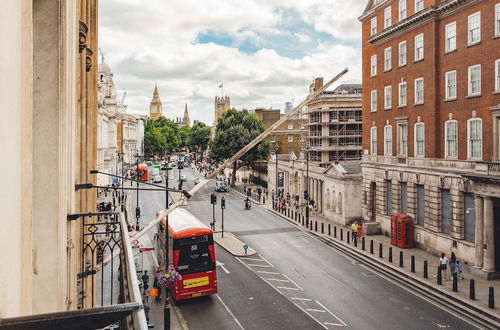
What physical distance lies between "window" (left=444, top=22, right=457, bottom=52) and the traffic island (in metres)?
17.5

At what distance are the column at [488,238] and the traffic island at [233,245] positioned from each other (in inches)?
512

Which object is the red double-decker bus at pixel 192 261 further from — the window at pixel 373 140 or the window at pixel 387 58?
the window at pixel 387 58

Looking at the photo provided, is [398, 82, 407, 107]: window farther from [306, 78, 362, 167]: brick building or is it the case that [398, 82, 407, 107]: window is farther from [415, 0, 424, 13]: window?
[306, 78, 362, 167]: brick building

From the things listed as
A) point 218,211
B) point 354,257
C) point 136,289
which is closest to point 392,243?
point 354,257

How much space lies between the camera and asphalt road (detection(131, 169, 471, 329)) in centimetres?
1605

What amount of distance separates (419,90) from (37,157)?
27.9 meters

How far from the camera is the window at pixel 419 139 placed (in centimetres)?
2791

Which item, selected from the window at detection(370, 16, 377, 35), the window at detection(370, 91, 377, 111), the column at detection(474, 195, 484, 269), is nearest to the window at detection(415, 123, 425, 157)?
the window at detection(370, 91, 377, 111)

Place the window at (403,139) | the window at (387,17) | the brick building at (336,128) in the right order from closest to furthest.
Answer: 1. the window at (403,139)
2. the window at (387,17)
3. the brick building at (336,128)

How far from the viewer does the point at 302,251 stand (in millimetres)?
27578

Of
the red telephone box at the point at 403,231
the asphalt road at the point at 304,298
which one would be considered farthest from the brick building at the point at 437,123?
the asphalt road at the point at 304,298

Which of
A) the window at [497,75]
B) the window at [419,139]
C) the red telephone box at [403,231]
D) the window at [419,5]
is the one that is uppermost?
the window at [419,5]

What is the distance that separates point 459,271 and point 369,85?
18597 millimetres

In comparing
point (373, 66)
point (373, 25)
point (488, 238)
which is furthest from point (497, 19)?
A: point (373, 25)
